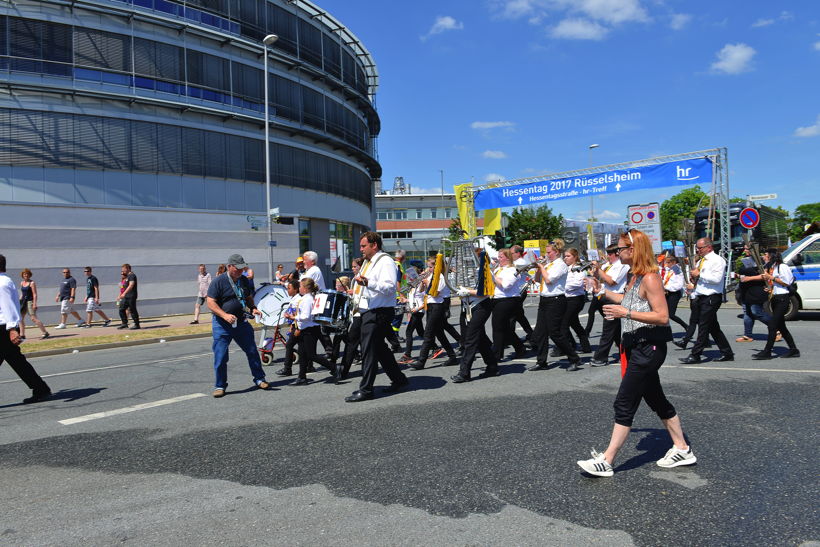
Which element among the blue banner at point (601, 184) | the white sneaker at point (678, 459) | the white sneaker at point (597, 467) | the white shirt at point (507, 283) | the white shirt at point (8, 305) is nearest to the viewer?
the white sneaker at point (597, 467)

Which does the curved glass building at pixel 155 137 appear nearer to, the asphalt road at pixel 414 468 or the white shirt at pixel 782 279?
the asphalt road at pixel 414 468

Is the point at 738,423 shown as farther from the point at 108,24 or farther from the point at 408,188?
the point at 408,188

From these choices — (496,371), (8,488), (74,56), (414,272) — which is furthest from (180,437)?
(74,56)

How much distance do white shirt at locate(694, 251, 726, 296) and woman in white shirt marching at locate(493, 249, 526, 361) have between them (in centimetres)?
274

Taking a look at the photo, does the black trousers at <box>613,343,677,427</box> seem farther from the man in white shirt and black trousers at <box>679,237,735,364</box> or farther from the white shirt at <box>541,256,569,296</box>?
the man in white shirt and black trousers at <box>679,237,735,364</box>

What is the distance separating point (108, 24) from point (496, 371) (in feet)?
68.4

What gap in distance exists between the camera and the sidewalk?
1280 centimetres

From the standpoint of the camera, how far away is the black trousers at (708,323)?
8.03 metres

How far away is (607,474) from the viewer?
3.90m

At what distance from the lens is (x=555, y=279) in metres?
8.32

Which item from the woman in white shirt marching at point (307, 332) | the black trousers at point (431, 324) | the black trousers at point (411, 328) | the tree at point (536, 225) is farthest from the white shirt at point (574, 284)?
the tree at point (536, 225)

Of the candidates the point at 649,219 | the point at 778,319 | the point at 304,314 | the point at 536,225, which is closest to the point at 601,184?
the point at 649,219

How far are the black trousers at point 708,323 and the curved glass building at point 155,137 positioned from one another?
18.4m

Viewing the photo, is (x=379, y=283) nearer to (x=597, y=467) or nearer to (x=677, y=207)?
(x=597, y=467)
